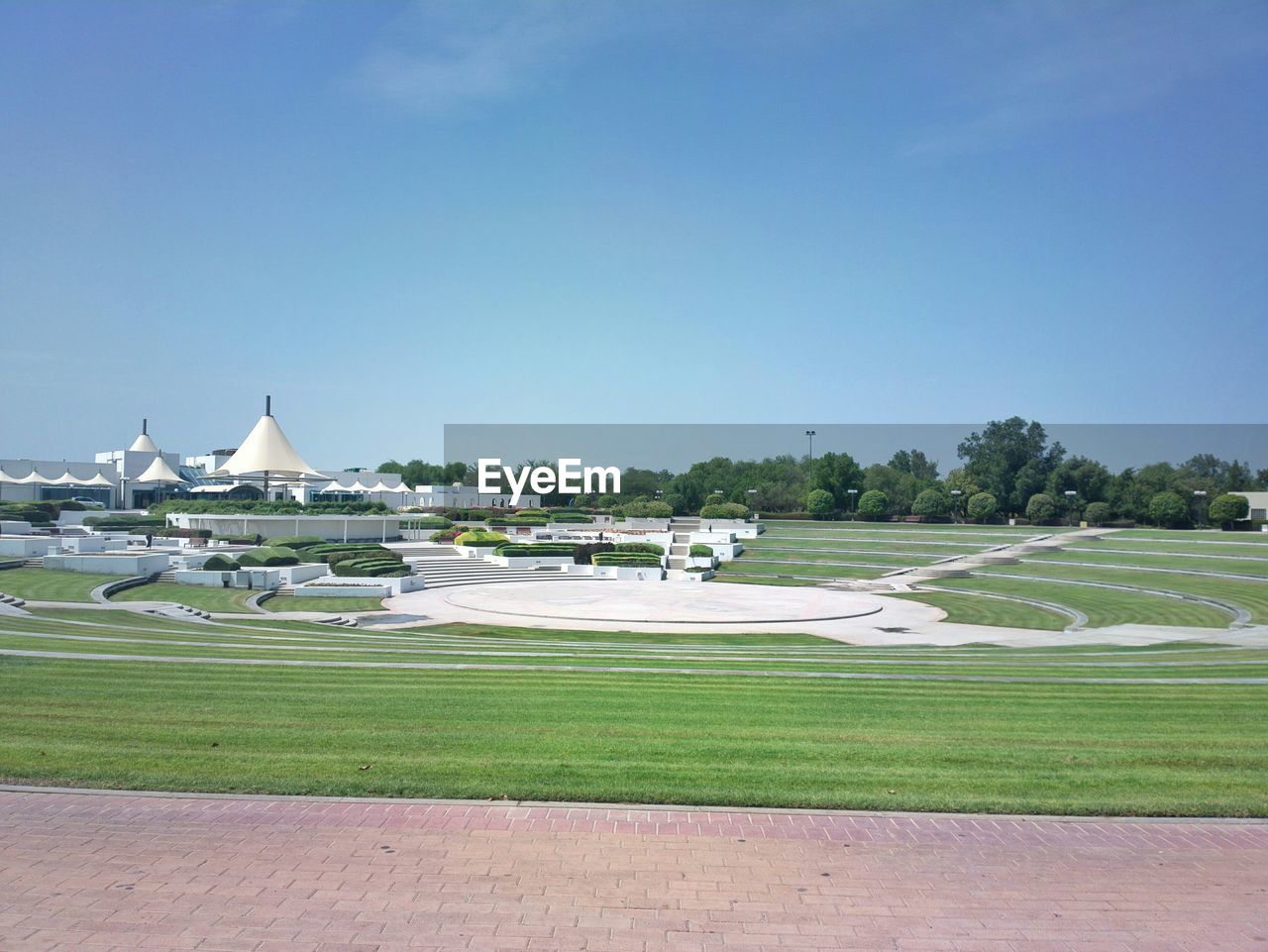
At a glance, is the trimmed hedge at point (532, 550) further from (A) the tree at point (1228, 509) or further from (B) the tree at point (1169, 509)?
(A) the tree at point (1228, 509)

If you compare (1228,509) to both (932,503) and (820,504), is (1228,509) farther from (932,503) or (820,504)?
(820,504)

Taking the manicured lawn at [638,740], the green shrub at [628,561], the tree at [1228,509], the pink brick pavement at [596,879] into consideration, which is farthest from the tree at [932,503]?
the pink brick pavement at [596,879]

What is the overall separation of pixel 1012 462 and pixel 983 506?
12.1 metres

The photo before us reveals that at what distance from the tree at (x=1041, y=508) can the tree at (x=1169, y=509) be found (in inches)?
351

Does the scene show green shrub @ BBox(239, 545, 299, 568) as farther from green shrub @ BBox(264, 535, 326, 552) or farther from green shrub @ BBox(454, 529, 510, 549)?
green shrub @ BBox(454, 529, 510, 549)

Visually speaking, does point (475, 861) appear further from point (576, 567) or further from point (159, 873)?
point (576, 567)

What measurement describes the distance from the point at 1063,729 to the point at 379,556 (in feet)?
96.0

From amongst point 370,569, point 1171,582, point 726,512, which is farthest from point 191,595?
point 726,512

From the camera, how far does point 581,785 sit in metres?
7.38

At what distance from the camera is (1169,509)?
64.6 meters

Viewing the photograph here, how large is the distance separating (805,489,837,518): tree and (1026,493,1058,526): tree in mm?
17056

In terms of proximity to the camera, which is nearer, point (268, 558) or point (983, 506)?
point (268, 558)

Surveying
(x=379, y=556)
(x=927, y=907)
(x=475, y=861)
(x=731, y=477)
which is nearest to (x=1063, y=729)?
(x=927, y=907)

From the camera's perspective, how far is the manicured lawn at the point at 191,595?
25.3 m
